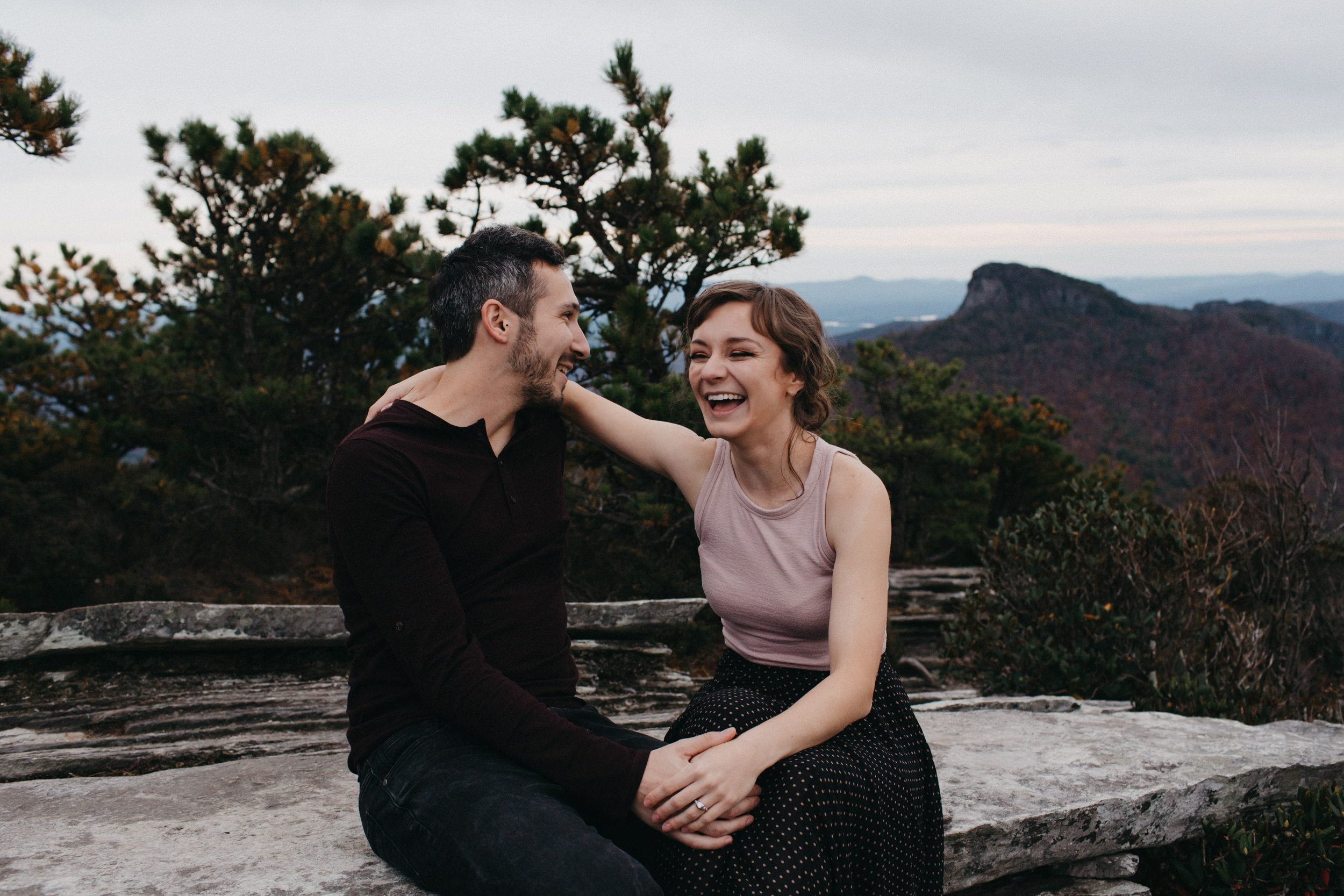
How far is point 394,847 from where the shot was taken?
208 cm

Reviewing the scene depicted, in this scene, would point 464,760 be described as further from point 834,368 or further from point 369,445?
point 834,368

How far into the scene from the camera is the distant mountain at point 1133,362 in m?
32.3

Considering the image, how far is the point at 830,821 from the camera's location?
1.94 meters

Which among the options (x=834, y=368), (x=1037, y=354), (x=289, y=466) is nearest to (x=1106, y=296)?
(x=1037, y=354)

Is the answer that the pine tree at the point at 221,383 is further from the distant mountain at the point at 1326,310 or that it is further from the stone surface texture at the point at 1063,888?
the distant mountain at the point at 1326,310

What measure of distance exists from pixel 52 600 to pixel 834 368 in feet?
23.1

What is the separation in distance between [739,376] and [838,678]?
0.76 meters

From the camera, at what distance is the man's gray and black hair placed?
2.31m

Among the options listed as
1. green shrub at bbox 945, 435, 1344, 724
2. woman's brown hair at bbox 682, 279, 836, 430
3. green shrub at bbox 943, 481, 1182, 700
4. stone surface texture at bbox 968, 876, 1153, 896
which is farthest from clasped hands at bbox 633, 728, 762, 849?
green shrub at bbox 943, 481, 1182, 700

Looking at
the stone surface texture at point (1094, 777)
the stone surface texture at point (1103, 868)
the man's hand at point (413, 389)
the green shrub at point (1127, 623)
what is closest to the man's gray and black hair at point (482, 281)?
the man's hand at point (413, 389)

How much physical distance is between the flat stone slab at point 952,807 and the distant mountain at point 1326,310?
2719 inches

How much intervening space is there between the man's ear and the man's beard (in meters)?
0.03

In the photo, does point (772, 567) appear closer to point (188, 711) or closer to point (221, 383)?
point (188, 711)

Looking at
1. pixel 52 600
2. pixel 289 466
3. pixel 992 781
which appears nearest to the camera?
pixel 992 781
